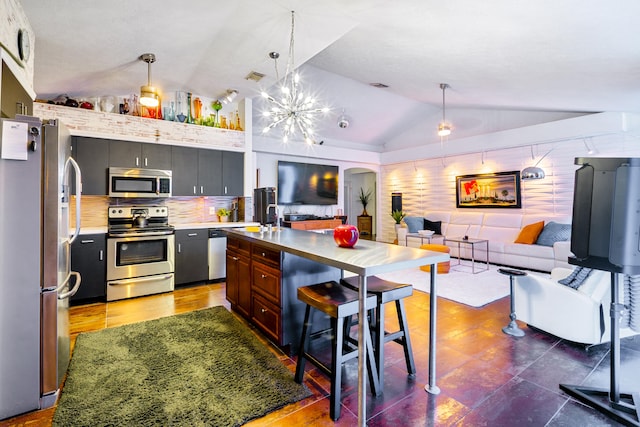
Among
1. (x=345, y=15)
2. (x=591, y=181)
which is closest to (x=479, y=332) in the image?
(x=591, y=181)

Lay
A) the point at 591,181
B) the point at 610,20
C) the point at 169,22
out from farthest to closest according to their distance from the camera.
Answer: the point at 169,22 → the point at 610,20 → the point at 591,181

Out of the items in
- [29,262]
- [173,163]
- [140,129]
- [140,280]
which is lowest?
[140,280]

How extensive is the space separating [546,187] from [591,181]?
5234 mm

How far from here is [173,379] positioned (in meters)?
2.10

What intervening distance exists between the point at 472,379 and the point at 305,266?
57.2 inches

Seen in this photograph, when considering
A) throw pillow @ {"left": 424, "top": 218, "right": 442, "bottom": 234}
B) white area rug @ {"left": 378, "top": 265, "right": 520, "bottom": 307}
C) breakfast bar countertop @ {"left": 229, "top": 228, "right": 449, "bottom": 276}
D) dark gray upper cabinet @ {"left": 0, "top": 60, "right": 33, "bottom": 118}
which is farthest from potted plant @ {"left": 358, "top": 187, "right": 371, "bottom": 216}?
dark gray upper cabinet @ {"left": 0, "top": 60, "right": 33, "bottom": 118}

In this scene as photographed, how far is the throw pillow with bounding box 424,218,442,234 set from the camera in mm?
7495

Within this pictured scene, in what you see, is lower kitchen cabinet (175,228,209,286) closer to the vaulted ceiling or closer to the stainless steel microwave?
the stainless steel microwave

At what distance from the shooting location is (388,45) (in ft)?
12.3

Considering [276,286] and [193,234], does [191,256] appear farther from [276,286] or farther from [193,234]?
[276,286]

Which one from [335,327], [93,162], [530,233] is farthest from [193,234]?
[530,233]

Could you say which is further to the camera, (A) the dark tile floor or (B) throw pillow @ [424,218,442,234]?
(B) throw pillow @ [424,218,442,234]

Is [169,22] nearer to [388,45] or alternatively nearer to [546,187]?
[388,45]

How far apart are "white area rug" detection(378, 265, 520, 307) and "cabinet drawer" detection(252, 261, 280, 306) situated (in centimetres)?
206
